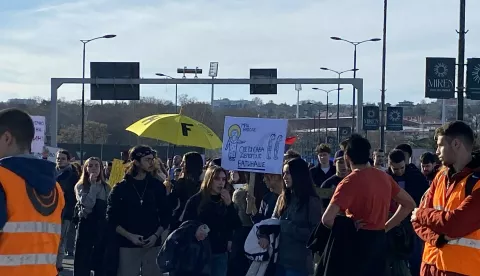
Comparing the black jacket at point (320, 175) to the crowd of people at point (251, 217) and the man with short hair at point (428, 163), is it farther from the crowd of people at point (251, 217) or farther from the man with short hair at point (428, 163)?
the man with short hair at point (428, 163)

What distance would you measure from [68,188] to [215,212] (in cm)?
412

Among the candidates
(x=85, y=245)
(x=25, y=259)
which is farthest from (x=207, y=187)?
(x=25, y=259)

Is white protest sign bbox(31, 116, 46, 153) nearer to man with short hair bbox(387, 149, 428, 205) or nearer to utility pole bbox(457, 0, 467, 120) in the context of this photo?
man with short hair bbox(387, 149, 428, 205)

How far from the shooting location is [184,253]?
841cm

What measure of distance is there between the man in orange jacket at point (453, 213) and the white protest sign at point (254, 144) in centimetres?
412

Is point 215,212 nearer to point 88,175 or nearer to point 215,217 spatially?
point 215,217

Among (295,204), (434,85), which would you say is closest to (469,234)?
(295,204)

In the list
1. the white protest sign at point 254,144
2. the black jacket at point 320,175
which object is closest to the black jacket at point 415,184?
the white protest sign at point 254,144

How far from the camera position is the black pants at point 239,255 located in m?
9.34

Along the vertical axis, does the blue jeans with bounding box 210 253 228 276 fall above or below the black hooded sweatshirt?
below

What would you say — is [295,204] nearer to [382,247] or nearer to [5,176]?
[382,247]

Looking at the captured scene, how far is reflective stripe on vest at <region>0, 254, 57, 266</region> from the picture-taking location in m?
4.70

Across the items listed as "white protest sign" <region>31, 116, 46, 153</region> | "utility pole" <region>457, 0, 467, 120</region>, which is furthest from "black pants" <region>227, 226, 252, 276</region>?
"utility pole" <region>457, 0, 467, 120</region>

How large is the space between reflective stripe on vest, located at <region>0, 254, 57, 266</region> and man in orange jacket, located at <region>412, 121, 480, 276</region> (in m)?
2.55
